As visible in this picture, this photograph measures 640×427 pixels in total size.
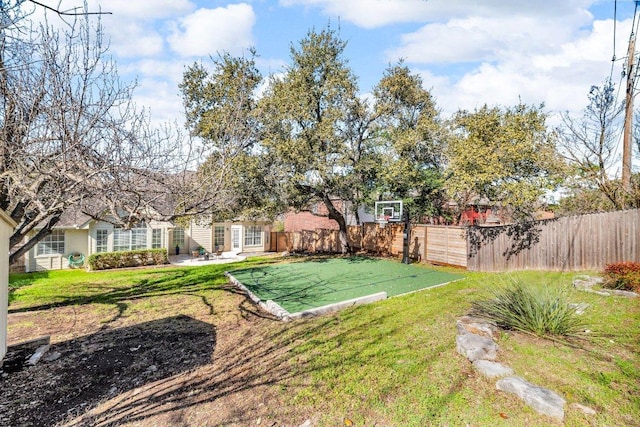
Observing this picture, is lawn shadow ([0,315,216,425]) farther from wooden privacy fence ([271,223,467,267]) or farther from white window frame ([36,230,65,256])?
white window frame ([36,230,65,256])

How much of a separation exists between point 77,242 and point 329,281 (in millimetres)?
13433

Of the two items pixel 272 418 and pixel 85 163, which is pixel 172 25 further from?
pixel 272 418

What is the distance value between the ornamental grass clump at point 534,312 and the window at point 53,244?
716 inches

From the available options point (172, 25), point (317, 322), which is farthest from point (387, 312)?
point (172, 25)

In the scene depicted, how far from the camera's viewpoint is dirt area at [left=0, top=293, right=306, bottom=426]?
3.28 meters

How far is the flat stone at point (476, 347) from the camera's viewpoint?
375cm

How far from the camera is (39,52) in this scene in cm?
432

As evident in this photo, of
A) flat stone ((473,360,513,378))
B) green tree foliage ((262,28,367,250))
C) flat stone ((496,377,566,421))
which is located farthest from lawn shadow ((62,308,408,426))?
green tree foliage ((262,28,367,250))

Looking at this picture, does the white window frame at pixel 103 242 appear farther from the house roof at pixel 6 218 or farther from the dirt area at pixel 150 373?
the house roof at pixel 6 218

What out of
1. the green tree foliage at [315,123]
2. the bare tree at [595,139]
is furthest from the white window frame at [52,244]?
the bare tree at [595,139]

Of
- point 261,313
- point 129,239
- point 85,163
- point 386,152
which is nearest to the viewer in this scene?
point 85,163

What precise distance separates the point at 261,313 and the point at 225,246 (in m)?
15.2

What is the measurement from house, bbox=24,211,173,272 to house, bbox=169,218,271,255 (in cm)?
315

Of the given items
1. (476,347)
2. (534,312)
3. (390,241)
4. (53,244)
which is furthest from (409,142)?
(53,244)
